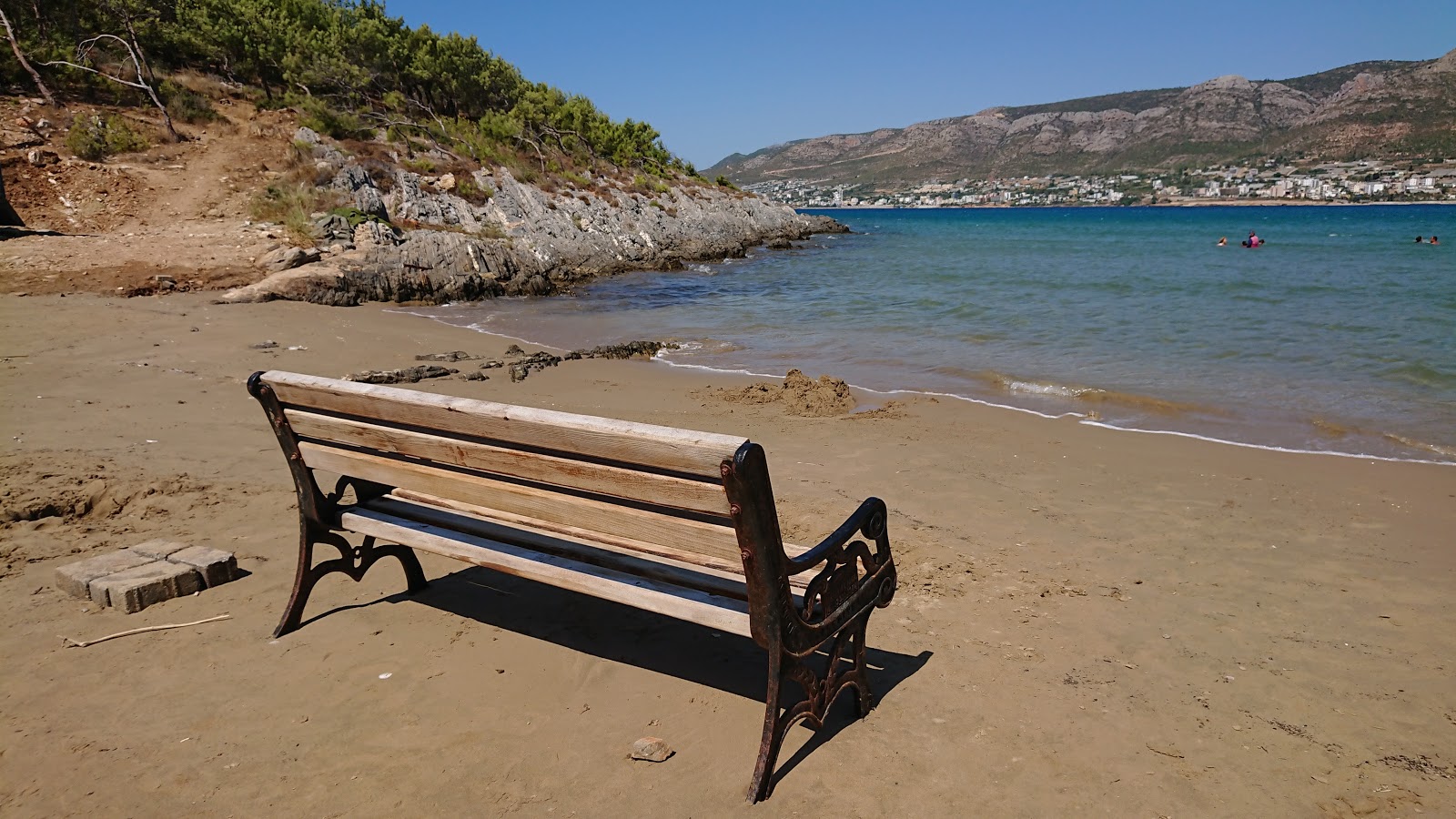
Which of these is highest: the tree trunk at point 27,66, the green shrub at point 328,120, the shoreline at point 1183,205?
the tree trunk at point 27,66

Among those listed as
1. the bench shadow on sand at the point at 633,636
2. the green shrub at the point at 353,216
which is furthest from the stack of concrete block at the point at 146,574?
the green shrub at the point at 353,216

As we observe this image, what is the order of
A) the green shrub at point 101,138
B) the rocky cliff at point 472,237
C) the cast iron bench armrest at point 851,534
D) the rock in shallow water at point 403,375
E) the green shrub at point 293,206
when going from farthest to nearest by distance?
the green shrub at point 101,138, the green shrub at point 293,206, the rocky cliff at point 472,237, the rock in shallow water at point 403,375, the cast iron bench armrest at point 851,534

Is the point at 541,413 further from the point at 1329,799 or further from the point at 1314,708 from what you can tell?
the point at 1314,708

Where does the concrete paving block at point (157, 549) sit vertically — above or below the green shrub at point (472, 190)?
below

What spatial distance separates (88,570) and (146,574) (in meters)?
0.30

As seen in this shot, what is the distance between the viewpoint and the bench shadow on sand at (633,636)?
11.1 ft

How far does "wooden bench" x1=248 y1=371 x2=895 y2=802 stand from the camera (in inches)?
94.8

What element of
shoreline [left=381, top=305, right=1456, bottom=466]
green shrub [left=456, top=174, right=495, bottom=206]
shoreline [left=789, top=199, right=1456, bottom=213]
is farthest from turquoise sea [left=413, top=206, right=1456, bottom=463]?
shoreline [left=789, top=199, right=1456, bottom=213]

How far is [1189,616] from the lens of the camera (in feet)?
13.1

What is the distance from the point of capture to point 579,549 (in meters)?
3.12

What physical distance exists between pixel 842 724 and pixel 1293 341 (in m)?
13.1

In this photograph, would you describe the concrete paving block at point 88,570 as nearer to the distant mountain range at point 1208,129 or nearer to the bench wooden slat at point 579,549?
the bench wooden slat at point 579,549

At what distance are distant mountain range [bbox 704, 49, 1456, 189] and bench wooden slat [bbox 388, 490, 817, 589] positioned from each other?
333ft

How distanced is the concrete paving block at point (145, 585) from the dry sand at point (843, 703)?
0.09 m
